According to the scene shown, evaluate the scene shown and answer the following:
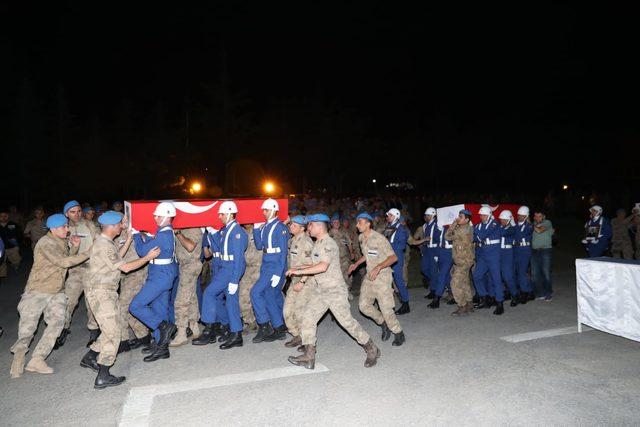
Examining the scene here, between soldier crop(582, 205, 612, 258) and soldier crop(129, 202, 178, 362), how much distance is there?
10086 mm

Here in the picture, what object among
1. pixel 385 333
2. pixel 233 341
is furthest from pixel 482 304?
pixel 233 341

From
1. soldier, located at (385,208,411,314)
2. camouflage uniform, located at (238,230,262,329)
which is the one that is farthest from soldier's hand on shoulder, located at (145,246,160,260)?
soldier, located at (385,208,411,314)

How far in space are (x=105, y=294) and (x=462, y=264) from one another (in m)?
6.32

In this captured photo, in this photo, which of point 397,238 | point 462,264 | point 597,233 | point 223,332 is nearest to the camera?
point 223,332

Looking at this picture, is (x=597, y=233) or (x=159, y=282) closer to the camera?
(x=159, y=282)

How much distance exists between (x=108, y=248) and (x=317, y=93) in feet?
153

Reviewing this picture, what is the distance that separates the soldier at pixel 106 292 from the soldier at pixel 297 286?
234 centimetres

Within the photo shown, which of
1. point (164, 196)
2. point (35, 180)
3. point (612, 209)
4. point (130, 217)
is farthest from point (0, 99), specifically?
point (612, 209)

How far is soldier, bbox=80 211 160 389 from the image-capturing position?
18.6 feet

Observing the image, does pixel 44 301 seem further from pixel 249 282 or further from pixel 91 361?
pixel 249 282

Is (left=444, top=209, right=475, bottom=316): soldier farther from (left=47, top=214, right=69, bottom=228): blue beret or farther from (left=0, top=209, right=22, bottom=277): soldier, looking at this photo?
(left=0, top=209, right=22, bottom=277): soldier

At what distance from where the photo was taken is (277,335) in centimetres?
761

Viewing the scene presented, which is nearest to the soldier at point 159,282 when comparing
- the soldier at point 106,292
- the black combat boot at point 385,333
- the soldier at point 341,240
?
the soldier at point 106,292

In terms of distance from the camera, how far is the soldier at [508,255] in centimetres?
957
